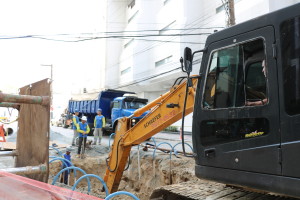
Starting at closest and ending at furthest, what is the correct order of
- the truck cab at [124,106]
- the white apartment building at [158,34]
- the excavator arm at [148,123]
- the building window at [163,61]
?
the excavator arm at [148,123] < the truck cab at [124,106] < the white apartment building at [158,34] < the building window at [163,61]

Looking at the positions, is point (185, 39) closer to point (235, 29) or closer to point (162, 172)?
point (162, 172)

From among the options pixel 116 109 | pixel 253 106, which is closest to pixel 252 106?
pixel 253 106

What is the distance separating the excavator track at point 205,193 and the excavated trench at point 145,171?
133 inches

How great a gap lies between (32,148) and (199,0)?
2325cm

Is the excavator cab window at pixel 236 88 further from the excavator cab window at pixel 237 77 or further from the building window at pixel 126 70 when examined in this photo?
the building window at pixel 126 70

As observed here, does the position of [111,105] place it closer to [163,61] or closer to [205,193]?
[163,61]

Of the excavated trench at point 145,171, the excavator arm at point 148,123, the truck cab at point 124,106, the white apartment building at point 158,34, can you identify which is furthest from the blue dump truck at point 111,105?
the excavator arm at point 148,123

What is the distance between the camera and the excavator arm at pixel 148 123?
4.92 metres

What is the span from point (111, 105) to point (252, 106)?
15.3 meters

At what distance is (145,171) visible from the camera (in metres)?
10.0

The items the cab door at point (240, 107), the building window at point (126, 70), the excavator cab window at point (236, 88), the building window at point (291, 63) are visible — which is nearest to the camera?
the building window at point (291, 63)

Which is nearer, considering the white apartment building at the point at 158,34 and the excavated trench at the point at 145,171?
the excavated trench at the point at 145,171

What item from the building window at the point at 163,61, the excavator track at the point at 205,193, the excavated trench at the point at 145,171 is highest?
the building window at the point at 163,61

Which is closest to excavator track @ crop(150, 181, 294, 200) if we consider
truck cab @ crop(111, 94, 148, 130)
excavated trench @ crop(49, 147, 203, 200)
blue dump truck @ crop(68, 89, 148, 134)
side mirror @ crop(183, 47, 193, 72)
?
A: side mirror @ crop(183, 47, 193, 72)
